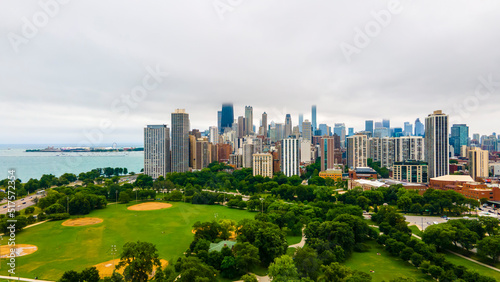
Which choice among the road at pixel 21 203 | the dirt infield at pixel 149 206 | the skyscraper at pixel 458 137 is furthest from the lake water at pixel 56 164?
the skyscraper at pixel 458 137

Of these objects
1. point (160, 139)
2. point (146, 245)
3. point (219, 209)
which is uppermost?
point (160, 139)

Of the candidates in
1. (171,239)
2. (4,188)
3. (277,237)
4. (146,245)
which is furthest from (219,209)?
(4,188)

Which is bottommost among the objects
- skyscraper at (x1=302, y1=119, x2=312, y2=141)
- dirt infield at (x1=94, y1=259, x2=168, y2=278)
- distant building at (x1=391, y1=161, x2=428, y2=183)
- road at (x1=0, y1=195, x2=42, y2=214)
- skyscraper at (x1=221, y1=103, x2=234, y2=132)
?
dirt infield at (x1=94, y1=259, x2=168, y2=278)

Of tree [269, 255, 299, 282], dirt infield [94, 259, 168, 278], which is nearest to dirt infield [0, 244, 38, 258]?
dirt infield [94, 259, 168, 278]

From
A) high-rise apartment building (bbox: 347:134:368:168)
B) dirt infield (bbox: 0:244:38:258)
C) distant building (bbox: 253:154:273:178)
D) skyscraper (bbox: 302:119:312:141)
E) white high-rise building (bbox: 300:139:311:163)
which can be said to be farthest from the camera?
skyscraper (bbox: 302:119:312:141)

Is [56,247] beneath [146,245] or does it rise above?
beneath

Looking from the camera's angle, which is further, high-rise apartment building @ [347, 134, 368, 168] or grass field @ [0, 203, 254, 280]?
high-rise apartment building @ [347, 134, 368, 168]

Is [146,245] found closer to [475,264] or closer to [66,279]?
[66,279]

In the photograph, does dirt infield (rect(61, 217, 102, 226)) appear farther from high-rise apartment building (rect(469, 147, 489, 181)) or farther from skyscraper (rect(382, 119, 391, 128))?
skyscraper (rect(382, 119, 391, 128))
